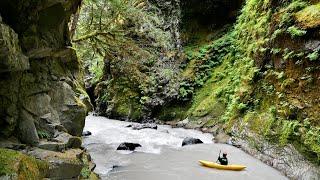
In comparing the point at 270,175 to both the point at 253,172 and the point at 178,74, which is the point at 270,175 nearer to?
the point at 253,172

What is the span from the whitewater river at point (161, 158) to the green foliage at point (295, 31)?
450cm

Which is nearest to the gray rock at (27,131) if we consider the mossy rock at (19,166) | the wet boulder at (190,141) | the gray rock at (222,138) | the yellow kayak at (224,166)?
the mossy rock at (19,166)

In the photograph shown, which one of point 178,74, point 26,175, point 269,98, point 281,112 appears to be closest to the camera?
point 26,175

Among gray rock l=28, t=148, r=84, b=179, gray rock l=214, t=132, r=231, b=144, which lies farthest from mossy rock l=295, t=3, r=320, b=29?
gray rock l=28, t=148, r=84, b=179

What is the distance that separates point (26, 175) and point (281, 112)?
893 cm

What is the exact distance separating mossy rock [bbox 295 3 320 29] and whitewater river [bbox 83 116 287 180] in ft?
15.9

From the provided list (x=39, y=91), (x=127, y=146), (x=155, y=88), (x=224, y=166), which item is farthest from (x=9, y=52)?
(x=155, y=88)

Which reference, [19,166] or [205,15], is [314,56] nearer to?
[19,166]

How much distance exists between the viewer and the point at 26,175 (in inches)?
230

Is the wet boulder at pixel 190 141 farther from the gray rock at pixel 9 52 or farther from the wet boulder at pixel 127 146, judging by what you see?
the gray rock at pixel 9 52

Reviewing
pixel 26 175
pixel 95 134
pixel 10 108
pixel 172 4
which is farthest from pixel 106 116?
pixel 26 175

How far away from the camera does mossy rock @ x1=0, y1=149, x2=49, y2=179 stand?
554cm

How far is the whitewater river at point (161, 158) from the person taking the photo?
10.1 meters

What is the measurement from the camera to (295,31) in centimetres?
1199
